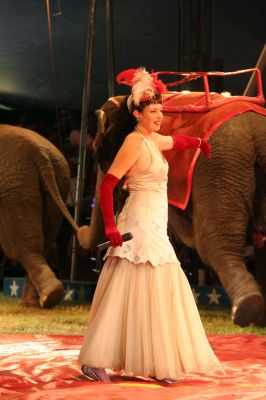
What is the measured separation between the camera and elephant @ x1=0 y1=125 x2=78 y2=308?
6.51 metres

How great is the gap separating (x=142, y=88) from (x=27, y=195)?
3.12m

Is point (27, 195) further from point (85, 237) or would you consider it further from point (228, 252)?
point (228, 252)

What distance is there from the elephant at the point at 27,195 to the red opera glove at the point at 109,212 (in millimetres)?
2935

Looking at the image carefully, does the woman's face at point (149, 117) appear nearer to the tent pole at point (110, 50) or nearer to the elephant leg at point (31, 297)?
the elephant leg at point (31, 297)

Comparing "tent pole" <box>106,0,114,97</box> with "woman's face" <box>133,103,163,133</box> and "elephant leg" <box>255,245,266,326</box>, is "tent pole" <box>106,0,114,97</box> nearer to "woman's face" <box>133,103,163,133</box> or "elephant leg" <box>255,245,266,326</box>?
"elephant leg" <box>255,245,266,326</box>

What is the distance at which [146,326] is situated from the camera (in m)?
3.38

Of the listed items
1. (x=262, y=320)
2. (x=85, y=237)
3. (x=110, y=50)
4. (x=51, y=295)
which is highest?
(x=110, y=50)

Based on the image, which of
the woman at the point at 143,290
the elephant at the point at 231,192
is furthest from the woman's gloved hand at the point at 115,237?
the elephant at the point at 231,192

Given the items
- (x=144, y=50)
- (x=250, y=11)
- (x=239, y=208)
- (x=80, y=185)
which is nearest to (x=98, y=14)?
(x=144, y=50)

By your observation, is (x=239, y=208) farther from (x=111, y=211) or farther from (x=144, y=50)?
(x=144, y=50)

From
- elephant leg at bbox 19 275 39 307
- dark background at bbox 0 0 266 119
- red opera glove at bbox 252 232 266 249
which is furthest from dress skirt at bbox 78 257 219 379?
dark background at bbox 0 0 266 119

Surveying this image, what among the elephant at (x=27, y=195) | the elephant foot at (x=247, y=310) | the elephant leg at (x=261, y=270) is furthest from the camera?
the elephant at (x=27, y=195)

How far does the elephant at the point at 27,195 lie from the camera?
256 inches

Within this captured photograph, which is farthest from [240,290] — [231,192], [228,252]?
[231,192]
